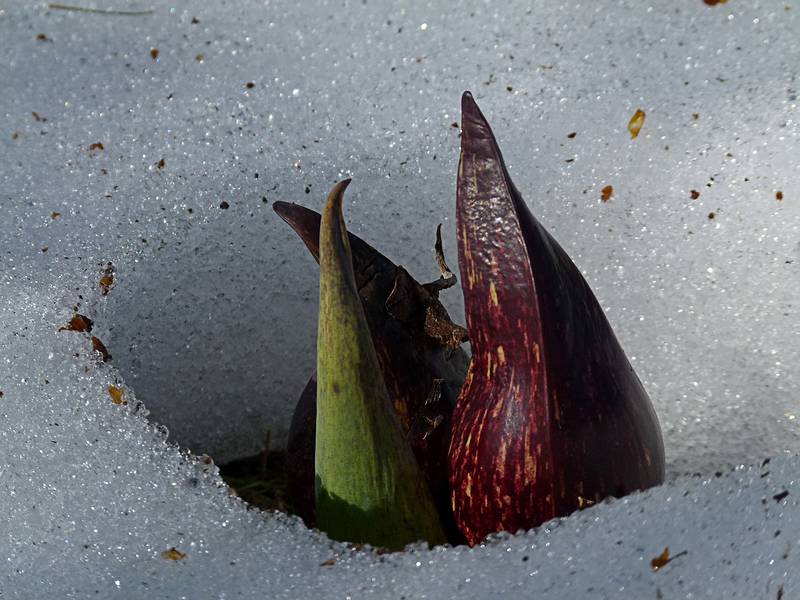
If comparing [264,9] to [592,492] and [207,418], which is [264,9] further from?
[592,492]

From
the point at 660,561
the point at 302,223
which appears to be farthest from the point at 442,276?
the point at 660,561

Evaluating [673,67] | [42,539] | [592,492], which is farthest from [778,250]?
[42,539]

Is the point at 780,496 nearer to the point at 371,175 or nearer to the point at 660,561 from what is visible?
the point at 660,561

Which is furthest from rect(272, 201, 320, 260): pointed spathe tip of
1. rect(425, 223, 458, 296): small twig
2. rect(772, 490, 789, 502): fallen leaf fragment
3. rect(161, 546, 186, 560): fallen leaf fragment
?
rect(772, 490, 789, 502): fallen leaf fragment

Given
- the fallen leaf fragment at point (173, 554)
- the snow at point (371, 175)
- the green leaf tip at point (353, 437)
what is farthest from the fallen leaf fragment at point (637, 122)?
the fallen leaf fragment at point (173, 554)

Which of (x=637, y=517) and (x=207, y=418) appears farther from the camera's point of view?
(x=207, y=418)

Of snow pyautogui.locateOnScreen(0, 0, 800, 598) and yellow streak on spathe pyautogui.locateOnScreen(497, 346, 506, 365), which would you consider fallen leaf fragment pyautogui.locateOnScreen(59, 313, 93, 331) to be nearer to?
snow pyautogui.locateOnScreen(0, 0, 800, 598)
